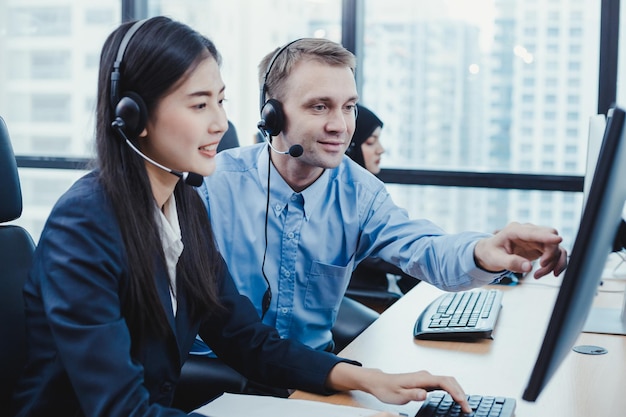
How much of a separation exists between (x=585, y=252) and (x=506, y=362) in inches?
26.2

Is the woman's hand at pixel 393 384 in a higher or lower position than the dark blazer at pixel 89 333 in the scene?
lower

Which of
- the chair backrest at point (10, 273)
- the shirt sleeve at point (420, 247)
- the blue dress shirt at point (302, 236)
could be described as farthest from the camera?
the blue dress shirt at point (302, 236)

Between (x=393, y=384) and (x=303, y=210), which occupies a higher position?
(x=303, y=210)

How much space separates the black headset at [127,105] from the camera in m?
1.02

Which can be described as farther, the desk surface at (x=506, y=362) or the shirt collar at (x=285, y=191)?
the shirt collar at (x=285, y=191)

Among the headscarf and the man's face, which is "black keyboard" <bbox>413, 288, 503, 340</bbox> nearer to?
the man's face

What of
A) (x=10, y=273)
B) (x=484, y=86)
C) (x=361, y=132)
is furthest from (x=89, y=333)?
(x=484, y=86)

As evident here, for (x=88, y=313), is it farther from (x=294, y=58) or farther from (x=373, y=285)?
(x=373, y=285)

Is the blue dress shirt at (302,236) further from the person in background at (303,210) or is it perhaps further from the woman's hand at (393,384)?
the woman's hand at (393,384)

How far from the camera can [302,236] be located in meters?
1.60

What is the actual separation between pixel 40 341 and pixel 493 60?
284 centimetres

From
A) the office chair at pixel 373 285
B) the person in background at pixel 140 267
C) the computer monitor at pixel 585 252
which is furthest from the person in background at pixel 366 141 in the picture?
the computer monitor at pixel 585 252

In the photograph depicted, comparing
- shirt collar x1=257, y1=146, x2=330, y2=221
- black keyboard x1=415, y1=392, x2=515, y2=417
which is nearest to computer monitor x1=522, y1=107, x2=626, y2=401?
black keyboard x1=415, y1=392, x2=515, y2=417

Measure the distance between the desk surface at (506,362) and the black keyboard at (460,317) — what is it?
0.07ft
